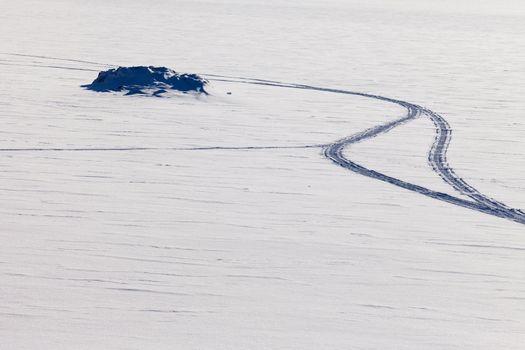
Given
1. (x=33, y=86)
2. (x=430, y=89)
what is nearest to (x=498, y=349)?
(x=33, y=86)

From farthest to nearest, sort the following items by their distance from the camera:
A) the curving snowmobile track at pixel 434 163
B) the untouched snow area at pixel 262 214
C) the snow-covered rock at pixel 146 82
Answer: the snow-covered rock at pixel 146 82
the curving snowmobile track at pixel 434 163
the untouched snow area at pixel 262 214

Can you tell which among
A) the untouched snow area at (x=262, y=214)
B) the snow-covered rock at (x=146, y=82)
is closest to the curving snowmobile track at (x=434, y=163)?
the untouched snow area at (x=262, y=214)

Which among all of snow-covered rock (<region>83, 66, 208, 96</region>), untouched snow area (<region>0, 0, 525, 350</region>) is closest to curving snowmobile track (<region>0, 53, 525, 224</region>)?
untouched snow area (<region>0, 0, 525, 350</region>)

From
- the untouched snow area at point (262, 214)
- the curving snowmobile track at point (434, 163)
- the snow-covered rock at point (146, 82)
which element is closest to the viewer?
the untouched snow area at point (262, 214)

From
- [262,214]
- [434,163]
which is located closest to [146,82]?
A: [434,163]

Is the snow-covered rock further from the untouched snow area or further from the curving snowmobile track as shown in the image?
the curving snowmobile track

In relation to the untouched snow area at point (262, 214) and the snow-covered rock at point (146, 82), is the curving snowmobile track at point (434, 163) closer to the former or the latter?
the untouched snow area at point (262, 214)
